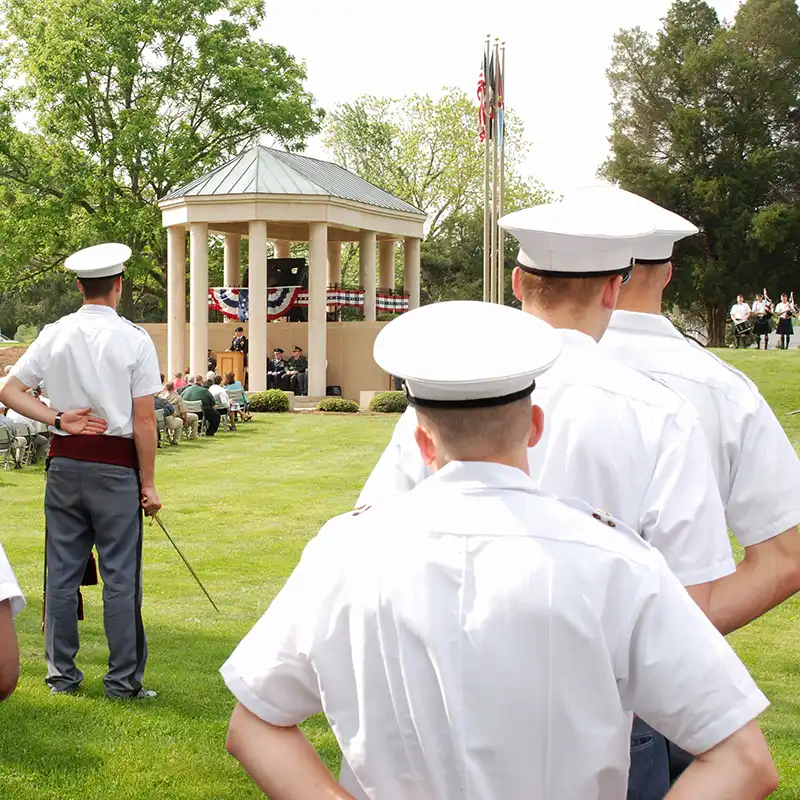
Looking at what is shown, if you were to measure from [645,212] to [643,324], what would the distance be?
13.6 inches

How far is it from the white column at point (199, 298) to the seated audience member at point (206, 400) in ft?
35.6

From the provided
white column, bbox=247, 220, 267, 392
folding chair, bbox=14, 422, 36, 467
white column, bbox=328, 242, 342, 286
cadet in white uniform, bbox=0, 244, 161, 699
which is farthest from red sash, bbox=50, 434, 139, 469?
white column, bbox=328, 242, 342, 286

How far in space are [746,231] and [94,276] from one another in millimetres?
48470

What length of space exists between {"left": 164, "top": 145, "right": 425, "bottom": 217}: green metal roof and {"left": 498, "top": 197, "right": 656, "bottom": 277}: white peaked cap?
113 ft

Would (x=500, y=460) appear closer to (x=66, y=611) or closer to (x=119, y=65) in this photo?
(x=66, y=611)

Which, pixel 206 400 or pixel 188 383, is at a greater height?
pixel 188 383

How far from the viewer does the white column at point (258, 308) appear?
3709cm

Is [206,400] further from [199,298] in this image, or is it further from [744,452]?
[744,452]

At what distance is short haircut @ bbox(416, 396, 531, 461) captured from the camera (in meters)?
2.04

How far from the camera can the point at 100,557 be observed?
20.7 ft

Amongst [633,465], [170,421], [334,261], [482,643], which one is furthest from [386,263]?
[482,643]

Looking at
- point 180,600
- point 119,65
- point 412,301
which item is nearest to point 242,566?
A: point 180,600

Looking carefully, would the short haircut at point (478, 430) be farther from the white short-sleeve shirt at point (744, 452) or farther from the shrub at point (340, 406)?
the shrub at point (340, 406)

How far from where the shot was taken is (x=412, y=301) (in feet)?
141
